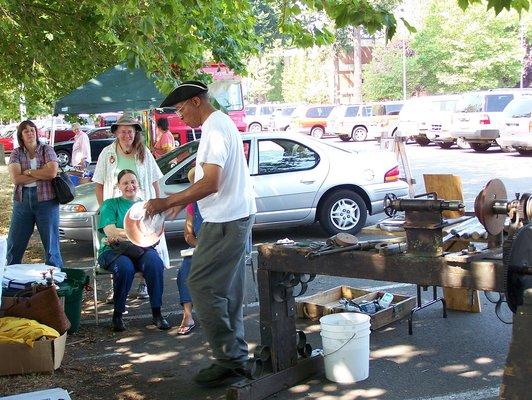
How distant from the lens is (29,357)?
5332 mm

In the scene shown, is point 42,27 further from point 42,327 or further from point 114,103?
point 42,327

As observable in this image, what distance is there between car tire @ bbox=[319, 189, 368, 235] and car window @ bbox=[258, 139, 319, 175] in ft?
1.90

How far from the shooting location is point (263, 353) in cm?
483

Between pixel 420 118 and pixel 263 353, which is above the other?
pixel 420 118

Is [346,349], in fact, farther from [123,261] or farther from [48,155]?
[48,155]

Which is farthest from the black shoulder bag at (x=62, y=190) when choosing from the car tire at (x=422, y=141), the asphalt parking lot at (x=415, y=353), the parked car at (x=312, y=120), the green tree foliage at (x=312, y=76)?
the green tree foliage at (x=312, y=76)

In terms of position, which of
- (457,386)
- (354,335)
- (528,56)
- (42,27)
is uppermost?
(528,56)

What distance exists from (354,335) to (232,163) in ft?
4.50

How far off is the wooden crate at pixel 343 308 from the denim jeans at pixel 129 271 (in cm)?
126

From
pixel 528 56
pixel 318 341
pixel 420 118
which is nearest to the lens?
pixel 318 341

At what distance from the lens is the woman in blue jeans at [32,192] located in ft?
25.2

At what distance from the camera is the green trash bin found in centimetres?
621

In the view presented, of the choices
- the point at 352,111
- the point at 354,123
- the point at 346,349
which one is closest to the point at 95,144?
the point at 354,123

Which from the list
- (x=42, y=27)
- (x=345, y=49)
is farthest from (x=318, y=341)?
(x=345, y=49)
